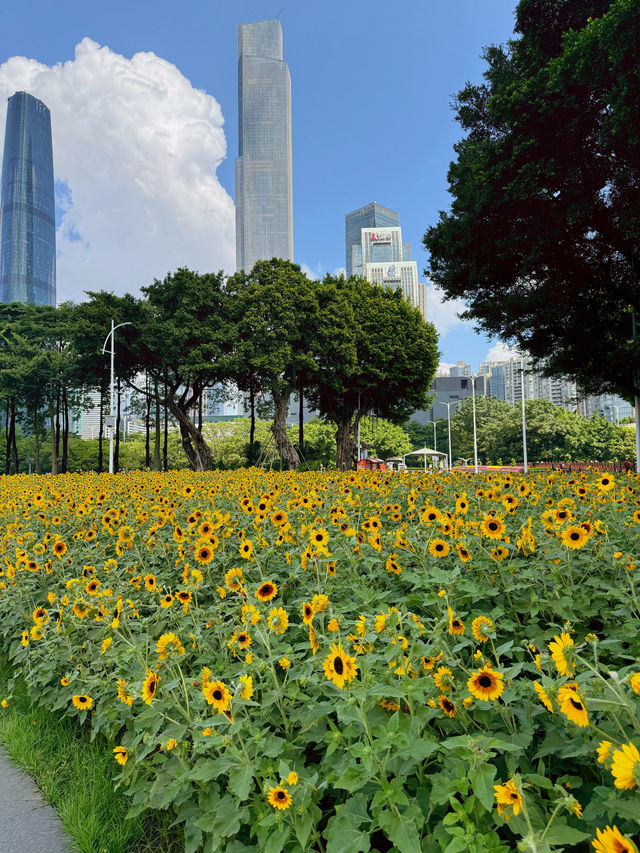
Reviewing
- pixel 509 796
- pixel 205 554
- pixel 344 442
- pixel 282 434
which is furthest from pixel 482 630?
pixel 344 442

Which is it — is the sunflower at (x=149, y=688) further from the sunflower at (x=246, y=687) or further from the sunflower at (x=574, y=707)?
the sunflower at (x=574, y=707)

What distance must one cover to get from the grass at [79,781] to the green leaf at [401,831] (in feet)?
4.18

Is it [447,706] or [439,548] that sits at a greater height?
[439,548]

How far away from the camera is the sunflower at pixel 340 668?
1611mm

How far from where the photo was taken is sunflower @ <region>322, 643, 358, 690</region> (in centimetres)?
161

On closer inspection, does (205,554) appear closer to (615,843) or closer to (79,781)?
(79,781)

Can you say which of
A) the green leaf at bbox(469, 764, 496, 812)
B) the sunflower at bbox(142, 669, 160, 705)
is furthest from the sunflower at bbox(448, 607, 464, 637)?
the sunflower at bbox(142, 669, 160, 705)

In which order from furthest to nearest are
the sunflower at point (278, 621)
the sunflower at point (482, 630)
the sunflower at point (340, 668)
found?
the sunflower at point (278, 621)
the sunflower at point (482, 630)
the sunflower at point (340, 668)

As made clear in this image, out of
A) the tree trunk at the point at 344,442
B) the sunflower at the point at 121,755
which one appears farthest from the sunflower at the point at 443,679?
the tree trunk at the point at 344,442

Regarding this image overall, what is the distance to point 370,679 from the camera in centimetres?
167

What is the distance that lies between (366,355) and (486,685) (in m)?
27.3

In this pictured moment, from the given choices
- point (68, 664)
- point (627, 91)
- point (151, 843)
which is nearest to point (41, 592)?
point (68, 664)

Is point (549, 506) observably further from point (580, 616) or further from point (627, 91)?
point (627, 91)

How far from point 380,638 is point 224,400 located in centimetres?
3021
